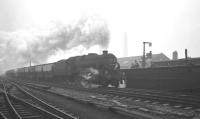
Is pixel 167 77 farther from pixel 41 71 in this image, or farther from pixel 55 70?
pixel 41 71

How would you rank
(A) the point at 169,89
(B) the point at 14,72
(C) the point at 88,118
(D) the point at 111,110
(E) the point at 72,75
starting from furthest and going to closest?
1. (B) the point at 14,72
2. (E) the point at 72,75
3. (A) the point at 169,89
4. (D) the point at 111,110
5. (C) the point at 88,118

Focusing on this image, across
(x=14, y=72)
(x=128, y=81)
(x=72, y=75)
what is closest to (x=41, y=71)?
(x=72, y=75)

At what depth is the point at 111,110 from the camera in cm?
1017

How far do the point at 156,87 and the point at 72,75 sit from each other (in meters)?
7.83

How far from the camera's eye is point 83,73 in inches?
901

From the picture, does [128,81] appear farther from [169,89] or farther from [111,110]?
[111,110]

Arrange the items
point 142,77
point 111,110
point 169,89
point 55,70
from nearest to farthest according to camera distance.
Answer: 1. point 111,110
2. point 169,89
3. point 142,77
4. point 55,70

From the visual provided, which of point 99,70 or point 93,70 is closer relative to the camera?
point 99,70

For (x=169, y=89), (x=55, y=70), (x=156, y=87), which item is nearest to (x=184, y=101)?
(x=169, y=89)

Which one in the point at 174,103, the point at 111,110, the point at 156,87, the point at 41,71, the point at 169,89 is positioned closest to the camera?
the point at 111,110

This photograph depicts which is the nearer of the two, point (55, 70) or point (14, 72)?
point (55, 70)

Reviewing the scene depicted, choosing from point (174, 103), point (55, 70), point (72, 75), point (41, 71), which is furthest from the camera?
point (41, 71)

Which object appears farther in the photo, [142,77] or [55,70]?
[55,70]

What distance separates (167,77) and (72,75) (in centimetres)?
888
